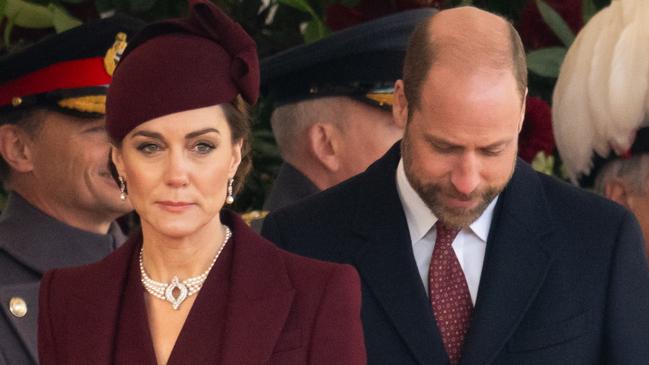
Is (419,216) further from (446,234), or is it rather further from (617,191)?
(617,191)

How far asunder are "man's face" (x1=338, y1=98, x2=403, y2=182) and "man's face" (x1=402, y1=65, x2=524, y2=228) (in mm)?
1072

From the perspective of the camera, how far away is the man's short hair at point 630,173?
3.11 metres

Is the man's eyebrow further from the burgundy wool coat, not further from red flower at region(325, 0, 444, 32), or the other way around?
red flower at region(325, 0, 444, 32)

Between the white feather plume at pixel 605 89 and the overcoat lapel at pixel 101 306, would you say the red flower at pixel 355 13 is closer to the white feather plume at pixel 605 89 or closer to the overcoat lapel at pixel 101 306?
the white feather plume at pixel 605 89

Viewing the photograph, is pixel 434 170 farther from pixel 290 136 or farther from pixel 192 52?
pixel 290 136

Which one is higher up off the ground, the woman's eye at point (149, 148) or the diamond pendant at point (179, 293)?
the woman's eye at point (149, 148)

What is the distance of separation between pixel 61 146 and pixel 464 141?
1.19m

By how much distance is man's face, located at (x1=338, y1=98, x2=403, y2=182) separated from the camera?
11.5 ft

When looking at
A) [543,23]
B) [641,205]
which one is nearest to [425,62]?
[641,205]

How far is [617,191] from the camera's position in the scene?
10.3ft

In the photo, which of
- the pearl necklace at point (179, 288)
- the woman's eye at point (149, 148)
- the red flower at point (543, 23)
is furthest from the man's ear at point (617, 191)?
the woman's eye at point (149, 148)

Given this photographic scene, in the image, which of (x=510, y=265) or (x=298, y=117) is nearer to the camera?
(x=510, y=265)

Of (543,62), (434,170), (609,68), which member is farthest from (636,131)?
(434,170)

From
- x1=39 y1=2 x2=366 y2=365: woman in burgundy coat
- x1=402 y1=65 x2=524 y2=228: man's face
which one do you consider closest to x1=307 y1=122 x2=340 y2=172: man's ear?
x1=402 y1=65 x2=524 y2=228: man's face
